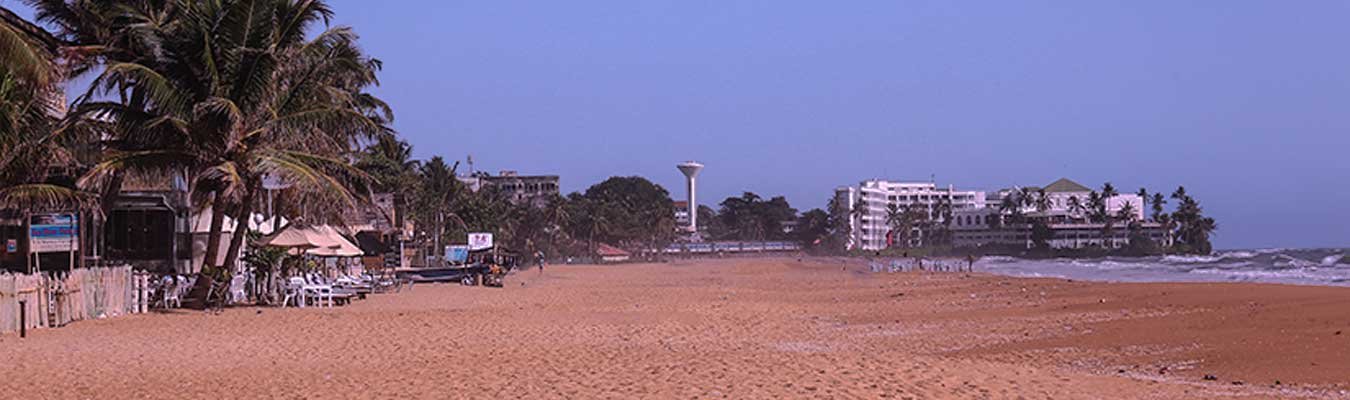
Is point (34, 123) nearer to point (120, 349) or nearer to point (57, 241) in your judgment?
point (57, 241)

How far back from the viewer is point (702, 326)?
19766 millimetres

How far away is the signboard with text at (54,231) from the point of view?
69.3 feet

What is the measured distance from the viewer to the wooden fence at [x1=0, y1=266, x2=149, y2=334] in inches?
649

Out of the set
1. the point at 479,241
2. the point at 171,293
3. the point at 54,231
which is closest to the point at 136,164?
the point at 54,231

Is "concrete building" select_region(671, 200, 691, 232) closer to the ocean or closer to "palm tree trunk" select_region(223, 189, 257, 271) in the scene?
the ocean

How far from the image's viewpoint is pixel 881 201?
7156 inches

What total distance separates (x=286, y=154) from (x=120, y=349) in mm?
7738

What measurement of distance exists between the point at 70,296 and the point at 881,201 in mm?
168074

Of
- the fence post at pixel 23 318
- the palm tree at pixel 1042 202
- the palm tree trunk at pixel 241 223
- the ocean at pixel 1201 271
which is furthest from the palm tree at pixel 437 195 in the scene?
the palm tree at pixel 1042 202

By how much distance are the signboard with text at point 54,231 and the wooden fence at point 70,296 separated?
145 cm

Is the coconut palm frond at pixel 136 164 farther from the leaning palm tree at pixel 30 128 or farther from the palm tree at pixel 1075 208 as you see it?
the palm tree at pixel 1075 208

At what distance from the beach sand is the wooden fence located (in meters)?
0.42

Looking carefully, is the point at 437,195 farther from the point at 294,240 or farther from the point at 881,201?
the point at 881,201

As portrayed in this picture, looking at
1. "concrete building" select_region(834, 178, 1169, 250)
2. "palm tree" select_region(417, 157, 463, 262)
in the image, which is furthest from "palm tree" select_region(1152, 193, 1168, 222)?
"palm tree" select_region(417, 157, 463, 262)
